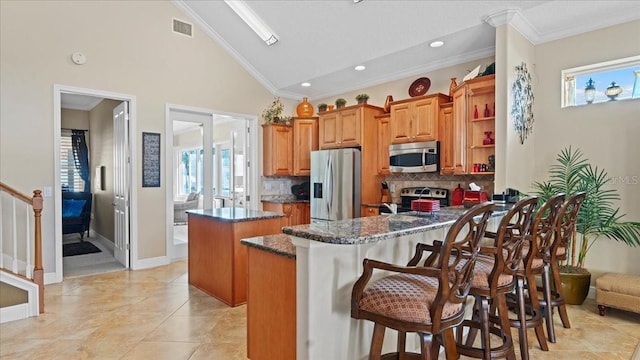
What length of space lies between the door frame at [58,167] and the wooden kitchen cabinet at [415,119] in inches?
143

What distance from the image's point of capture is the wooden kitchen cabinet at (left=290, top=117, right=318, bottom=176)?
20.9 ft

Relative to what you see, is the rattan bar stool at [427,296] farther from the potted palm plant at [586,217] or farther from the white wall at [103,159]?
the white wall at [103,159]

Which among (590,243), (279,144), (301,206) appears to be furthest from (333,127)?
(590,243)

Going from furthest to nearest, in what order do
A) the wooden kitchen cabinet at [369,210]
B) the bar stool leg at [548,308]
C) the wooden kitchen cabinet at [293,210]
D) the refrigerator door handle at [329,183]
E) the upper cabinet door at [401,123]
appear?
the wooden kitchen cabinet at [293,210] → the refrigerator door handle at [329,183] → the wooden kitchen cabinet at [369,210] → the upper cabinet door at [401,123] → the bar stool leg at [548,308]

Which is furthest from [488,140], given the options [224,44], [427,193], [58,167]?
[58,167]

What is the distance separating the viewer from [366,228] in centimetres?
189

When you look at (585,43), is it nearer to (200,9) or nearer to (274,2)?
(274,2)

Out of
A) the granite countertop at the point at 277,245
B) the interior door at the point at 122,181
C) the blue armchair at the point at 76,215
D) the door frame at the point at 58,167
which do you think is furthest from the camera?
the blue armchair at the point at 76,215

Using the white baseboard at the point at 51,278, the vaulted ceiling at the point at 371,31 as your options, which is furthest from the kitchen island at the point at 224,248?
the vaulted ceiling at the point at 371,31

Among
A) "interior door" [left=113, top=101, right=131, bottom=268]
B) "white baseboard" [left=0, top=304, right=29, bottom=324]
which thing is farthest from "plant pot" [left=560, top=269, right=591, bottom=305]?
"interior door" [left=113, top=101, right=131, bottom=268]

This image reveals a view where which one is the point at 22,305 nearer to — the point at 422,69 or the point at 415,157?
the point at 415,157

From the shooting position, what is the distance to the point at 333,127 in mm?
5812

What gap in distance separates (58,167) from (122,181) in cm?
92

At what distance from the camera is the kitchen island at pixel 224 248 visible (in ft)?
11.6
